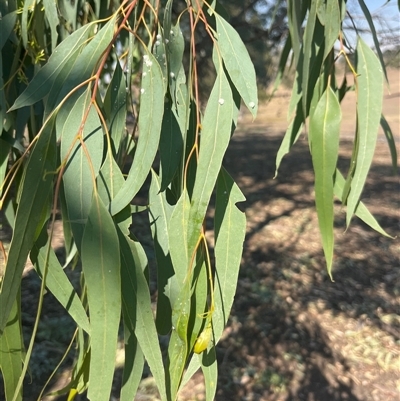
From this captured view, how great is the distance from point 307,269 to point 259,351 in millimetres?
740

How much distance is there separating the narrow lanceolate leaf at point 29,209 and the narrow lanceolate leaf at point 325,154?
370 mm

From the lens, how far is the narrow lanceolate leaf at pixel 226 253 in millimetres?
612

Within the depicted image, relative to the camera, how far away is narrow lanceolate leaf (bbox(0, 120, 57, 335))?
0.53 metres

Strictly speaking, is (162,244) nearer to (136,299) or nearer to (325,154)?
(136,299)

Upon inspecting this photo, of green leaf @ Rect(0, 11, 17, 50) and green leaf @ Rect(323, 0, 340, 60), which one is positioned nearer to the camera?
green leaf @ Rect(323, 0, 340, 60)

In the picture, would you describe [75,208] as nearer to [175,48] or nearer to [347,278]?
[175,48]

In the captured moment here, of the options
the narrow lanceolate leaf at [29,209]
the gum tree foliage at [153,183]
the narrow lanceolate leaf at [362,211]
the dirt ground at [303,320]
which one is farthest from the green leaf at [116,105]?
the dirt ground at [303,320]

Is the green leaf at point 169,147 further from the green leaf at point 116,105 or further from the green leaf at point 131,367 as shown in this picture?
the green leaf at point 131,367

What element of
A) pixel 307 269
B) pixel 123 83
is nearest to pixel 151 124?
pixel 123 83

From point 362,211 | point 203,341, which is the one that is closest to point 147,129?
point 203,341

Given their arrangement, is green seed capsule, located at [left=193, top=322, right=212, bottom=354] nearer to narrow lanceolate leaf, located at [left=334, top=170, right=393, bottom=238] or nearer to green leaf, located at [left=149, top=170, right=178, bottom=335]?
green leaf, located at [left=149, top=170, right=178, bottom=335]

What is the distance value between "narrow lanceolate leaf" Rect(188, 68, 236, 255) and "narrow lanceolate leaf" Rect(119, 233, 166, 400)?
0.08 meters

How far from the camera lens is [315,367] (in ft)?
5.29

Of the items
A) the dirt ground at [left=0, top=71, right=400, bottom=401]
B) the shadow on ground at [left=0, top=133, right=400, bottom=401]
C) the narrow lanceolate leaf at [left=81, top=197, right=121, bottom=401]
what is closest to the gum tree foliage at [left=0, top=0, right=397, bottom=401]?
the narrow lanceolate leaf at [left=81, top=197, right=121, bottom=401]
